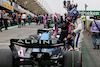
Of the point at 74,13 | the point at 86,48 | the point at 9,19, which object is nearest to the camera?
the point at 74,13

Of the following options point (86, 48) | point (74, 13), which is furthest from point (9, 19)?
point (74, 13)

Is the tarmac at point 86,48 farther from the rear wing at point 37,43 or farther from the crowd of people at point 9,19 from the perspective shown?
the rear wing at point 37,43

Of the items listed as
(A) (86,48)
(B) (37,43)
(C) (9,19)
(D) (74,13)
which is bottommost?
(A) (86,48)

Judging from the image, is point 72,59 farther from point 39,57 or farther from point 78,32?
point 78,32

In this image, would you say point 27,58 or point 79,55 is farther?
point 79,55

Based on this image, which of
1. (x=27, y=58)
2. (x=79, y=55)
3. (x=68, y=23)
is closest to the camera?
(x=27, y=58)

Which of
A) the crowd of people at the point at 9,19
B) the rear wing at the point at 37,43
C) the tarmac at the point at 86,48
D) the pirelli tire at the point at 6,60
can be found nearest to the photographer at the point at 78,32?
the tarmac at the point at 86,48

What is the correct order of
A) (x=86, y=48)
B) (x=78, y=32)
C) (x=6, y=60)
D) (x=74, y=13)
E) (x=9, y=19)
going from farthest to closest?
(x=9, y=19), (x=86, y=48), (x=74, y=13), (x=78, y=32), (x=6, y=60)

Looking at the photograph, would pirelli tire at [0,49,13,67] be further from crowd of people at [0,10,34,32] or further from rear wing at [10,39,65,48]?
crowd of people at [0,10,34,32]

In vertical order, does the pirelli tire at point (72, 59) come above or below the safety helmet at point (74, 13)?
below

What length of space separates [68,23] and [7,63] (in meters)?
3.37

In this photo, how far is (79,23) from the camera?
6.92m

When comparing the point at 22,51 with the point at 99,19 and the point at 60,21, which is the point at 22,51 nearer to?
the point at 60,21

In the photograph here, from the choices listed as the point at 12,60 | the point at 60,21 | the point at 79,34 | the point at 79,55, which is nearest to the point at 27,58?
the point at 12,60
